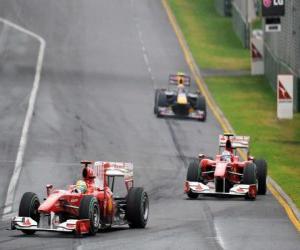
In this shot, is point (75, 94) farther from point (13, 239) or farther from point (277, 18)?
point (13, 239)

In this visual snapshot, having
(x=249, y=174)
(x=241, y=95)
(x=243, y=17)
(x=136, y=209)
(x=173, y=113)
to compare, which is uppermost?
(x=243, y=17)

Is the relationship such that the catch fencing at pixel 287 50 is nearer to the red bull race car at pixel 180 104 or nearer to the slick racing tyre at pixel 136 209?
the red bull race car at pixel 180 104

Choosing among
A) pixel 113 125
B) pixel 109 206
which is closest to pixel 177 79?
pixel 113 125

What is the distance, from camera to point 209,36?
242 ft

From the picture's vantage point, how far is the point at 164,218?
2742 centimetres

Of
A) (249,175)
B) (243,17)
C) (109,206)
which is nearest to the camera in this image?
(109,206)

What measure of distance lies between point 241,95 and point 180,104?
850cm

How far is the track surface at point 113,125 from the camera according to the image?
23875 mm

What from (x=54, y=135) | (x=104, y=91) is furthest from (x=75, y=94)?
(x=54, y=135)

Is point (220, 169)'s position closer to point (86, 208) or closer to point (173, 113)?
point (86, 208)

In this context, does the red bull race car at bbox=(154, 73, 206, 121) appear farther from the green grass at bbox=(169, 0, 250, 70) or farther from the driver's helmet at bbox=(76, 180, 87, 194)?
the driver's helmet at bbox=(76, 180, 87, 194)

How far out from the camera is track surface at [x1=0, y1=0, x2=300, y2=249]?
2388 centimetres

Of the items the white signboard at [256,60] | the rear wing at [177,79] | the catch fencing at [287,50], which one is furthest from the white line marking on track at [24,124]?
the catch fencing at [287,50]

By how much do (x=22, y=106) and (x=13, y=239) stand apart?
86.6 ft
